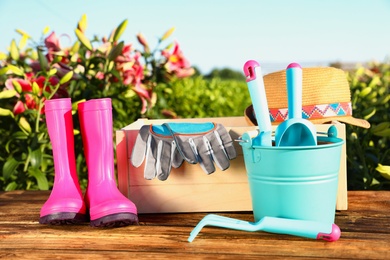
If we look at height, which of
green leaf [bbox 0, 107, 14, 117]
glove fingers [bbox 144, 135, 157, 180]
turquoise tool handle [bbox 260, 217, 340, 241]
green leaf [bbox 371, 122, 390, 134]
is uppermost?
green leaf [bbox 0, 107, 14, 117]

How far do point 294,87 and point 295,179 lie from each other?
197mm

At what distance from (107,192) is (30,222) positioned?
0.75 ft

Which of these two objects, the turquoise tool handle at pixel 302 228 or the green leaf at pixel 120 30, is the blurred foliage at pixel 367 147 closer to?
the turquoise tool handle at pixel 302 228

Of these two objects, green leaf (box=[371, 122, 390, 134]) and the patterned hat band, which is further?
green leaf (box=[371, 122, 390, 134])

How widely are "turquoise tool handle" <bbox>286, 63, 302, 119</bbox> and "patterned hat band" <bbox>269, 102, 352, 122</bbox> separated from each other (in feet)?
0.87

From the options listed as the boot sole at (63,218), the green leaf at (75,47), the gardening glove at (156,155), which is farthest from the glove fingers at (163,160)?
the green leaf at (75,47)

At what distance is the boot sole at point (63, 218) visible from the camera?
1.28 m

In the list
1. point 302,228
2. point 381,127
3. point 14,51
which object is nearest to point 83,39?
point 14,51

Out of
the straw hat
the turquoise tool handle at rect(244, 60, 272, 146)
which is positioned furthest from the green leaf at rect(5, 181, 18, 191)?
the turquoise tool handle at rect(244, 60, 272, 146)

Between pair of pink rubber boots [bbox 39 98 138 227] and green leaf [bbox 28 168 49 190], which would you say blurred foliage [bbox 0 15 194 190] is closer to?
green leaf [bbox 28 168 49 190]

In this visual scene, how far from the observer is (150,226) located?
4.17 feet

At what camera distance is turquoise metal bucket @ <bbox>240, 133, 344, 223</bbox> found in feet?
3.66

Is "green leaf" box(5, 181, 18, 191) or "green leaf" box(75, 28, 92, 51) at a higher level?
"green leaf" box(75, 28, 92, 51)

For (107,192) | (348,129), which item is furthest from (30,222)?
(348,129)
